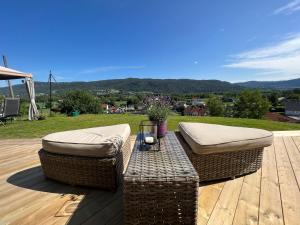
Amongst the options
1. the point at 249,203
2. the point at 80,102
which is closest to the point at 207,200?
the point at 249,203

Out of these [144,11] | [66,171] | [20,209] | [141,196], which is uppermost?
[144,11]

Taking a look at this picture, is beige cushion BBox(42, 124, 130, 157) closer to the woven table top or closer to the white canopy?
the woven table top

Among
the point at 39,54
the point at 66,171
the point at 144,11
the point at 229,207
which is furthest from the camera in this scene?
the point at 39,54

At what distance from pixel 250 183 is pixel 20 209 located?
2.37 m

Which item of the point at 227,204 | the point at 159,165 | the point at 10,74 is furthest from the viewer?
the point at 10,74

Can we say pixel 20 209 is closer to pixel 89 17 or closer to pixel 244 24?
pixel 244 24

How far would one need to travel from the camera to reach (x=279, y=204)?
1.80 meters

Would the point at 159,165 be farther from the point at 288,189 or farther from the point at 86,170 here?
the point at 288,189

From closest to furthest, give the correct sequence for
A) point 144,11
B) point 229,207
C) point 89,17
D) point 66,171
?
point 229,207 → point 66,171 → point 144,11 → point 89,17

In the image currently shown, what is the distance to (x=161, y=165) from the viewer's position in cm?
148

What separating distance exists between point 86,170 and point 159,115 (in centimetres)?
98

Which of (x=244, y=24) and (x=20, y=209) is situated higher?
(x=244, y=24)

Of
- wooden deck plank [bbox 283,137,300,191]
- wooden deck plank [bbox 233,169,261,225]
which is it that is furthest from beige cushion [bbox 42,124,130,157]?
wooden deck plank [bbox 283,137,300,191]

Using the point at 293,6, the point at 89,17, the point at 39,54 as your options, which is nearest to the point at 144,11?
the point at 89,17
